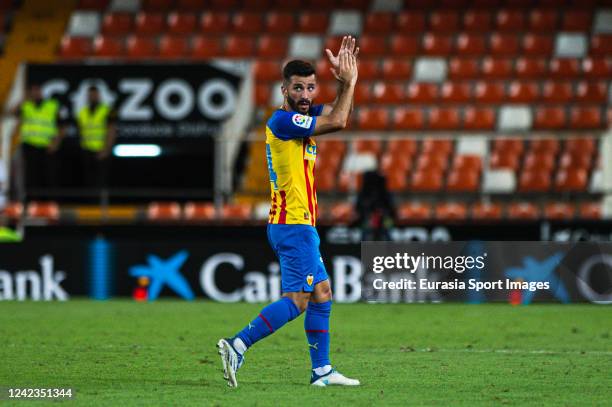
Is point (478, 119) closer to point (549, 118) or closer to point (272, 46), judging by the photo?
point (549, 118)

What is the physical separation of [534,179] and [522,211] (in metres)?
1.40

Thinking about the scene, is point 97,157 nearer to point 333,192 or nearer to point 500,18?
point 333,192

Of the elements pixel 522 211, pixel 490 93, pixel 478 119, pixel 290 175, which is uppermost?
pixel 490 93

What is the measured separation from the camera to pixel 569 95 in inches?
806

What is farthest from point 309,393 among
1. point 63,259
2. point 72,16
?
point 72,16

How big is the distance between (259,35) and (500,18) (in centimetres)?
439

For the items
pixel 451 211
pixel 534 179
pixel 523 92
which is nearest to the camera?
pixel 451 211

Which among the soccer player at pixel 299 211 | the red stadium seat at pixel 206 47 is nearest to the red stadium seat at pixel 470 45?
the red stadium seat at pixel 206 47

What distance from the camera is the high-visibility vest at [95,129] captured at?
1720 centimetres

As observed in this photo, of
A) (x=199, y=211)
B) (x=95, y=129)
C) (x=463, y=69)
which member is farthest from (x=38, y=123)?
(x=463, y=69)

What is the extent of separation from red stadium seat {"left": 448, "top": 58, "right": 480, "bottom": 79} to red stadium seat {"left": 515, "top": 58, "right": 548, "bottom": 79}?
699 millimetres

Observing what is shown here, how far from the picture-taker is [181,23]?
75.8 ft

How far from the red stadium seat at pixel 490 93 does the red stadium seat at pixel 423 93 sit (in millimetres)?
704

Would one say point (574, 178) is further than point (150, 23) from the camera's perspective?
No
